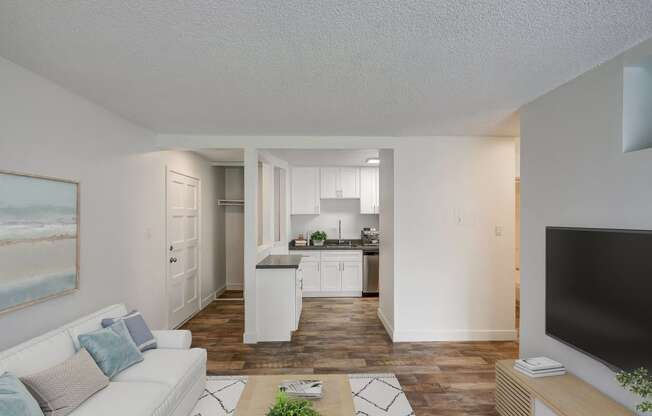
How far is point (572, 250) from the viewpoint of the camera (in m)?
2.29

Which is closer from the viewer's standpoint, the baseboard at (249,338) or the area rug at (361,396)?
the area rug at (361,396)

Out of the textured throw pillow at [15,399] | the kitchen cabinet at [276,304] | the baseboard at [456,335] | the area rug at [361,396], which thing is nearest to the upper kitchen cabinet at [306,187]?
the kitchen cabinet at [276,304]

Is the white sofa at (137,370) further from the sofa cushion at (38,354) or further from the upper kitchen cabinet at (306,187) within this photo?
the upper kitchen cabinet at (306,187)

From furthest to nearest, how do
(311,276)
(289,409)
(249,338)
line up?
1. (311,276)
2. (249,338)
3. (289,409)

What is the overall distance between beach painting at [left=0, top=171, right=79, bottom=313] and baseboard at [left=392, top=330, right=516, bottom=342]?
11.2 ft

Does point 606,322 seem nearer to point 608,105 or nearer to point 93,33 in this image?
point 608,105

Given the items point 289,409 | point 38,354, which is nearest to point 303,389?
point 289,409

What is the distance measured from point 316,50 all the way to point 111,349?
2432mm

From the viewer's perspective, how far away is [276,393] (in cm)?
224

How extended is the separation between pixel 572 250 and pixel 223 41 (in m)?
2.53

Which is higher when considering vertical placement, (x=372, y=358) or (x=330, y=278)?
(x=330, y=278)

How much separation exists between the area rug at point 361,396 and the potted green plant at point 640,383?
1497 mm

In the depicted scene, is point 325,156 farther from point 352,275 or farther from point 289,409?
point 289,409

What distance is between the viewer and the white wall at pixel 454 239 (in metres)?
4.20
